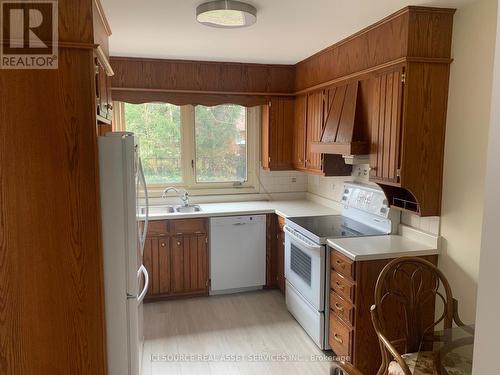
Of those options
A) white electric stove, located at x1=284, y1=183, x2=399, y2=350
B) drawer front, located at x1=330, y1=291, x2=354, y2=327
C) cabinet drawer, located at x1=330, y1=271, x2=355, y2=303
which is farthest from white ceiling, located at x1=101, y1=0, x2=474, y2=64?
drawer front, located at x1=330, y1=291, x2=354, y2=327

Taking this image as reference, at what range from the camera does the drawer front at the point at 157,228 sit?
382cm

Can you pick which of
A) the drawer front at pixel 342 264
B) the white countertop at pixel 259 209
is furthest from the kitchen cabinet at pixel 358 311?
the white countertop at pixel 259 209

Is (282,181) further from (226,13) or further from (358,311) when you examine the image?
(226,13)

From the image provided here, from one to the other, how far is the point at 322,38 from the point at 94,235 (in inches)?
90.7

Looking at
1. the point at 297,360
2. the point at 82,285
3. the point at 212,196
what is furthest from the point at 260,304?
the point at 82,285

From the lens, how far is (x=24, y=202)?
1.94m

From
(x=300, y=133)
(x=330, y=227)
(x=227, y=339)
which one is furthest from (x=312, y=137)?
(x=227, y=339)

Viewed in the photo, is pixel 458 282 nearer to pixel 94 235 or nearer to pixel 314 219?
pixel 314 219

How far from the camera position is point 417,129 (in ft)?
8.38

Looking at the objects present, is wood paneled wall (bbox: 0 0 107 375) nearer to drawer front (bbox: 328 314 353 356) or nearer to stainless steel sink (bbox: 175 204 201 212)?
drawer front (bbox: 328 314 353 356)

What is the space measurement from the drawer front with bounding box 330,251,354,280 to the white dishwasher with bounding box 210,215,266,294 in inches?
51.0

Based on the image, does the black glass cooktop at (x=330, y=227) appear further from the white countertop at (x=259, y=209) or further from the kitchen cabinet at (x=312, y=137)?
the kitchen cabinet at (x=312, y=137)

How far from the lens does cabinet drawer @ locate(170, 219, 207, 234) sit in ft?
12.8

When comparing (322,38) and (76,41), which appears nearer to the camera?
(76,41)
